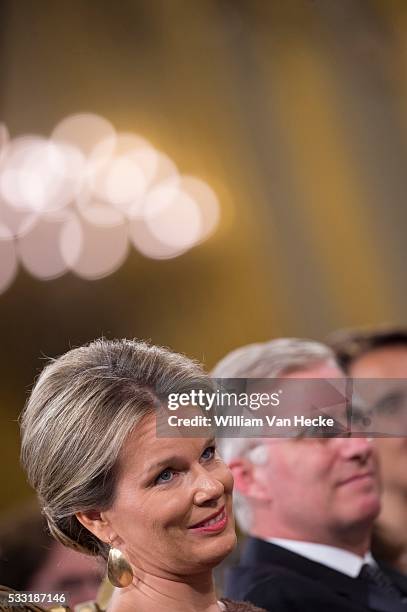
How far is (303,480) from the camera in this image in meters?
1.40

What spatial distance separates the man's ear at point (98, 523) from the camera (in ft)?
3.49

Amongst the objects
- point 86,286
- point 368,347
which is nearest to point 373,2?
point 368,347

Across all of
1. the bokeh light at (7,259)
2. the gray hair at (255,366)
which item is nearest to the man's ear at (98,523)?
the gray hair at (255,366)

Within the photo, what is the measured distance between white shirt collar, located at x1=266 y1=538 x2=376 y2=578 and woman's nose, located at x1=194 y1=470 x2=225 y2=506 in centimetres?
39

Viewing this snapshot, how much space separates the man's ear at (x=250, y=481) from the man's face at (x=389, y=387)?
8.9 inches

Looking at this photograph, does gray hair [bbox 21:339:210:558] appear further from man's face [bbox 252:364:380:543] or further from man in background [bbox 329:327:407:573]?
man in background [bbox 329:327:407:573]

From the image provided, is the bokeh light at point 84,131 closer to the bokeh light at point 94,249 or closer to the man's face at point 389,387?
the bokeh light at point 94,249

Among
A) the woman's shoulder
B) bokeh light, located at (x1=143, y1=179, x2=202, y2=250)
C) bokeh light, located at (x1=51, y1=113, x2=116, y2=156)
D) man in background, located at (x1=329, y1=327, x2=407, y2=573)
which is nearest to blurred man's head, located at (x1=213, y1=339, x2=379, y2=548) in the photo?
man in background, located at (x1=329, y1=327, x2=407, y2=573)

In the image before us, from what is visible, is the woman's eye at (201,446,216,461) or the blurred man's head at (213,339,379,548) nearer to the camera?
the woman's eye at (201,446,216,461)

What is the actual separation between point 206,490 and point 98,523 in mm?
133

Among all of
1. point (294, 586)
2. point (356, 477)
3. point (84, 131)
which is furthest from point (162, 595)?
point (84, 131)

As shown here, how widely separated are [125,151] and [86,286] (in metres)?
0.29

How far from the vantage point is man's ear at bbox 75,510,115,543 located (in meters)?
1.06

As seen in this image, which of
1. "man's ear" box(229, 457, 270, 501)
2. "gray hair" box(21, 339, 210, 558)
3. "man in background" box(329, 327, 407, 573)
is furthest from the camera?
"man in background" box(329, 327, 407, 573)
